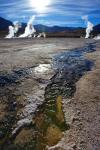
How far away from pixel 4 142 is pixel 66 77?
545 cm

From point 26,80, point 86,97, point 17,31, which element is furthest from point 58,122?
point 17,31

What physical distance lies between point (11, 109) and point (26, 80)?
9.56 ft

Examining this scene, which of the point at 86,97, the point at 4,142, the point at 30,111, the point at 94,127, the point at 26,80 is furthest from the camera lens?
the point at 26,80

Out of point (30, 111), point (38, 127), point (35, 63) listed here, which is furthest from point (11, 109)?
point (35, 63)

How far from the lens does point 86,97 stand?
7.65 m

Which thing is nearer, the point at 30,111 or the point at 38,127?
the point at 38,127

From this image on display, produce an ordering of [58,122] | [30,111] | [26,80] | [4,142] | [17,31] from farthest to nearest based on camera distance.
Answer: [17,31] < [26,80] < [30,111] < [58,122] < [4,142]

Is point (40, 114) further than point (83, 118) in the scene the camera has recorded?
Yes

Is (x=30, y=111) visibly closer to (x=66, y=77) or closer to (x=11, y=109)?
(x=11, y=109)

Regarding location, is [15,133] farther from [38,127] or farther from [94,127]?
[94,127]

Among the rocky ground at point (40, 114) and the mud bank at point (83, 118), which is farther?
the rocky ground at point (40, 114)

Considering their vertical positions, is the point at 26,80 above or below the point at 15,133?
below

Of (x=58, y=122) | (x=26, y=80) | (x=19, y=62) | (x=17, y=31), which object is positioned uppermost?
(x=58, y=122)

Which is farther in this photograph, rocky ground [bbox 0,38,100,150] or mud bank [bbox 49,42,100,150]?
rocky ground [bbox 0,38,100,150]
